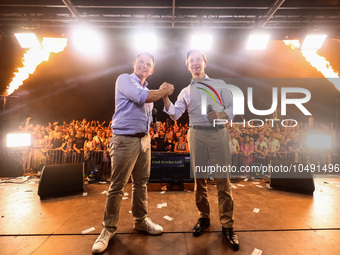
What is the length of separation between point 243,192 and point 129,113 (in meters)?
4.01

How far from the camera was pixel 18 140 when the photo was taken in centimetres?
692

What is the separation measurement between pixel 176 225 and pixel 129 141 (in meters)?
1.62

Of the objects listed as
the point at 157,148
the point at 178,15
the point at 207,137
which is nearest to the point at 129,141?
the point at 207,137

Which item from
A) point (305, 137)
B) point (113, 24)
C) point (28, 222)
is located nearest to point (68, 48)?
point (113, 24)

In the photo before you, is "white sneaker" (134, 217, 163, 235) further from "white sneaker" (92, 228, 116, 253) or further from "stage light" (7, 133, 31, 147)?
"stage light" (7, 133, 31, 147)

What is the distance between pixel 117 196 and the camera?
2258 millimetres

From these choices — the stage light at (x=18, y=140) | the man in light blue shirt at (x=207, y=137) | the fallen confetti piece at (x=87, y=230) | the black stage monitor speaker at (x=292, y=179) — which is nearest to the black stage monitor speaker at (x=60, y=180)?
the fallen confetti piece at (x=87, y=230)

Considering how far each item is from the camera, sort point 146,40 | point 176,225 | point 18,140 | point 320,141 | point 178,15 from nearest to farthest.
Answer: point 176,225, point 178,15, point 146,40, point 18,140, point 320,141

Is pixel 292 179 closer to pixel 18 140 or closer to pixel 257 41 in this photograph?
pixel 257 41

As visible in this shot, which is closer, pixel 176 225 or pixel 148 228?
pixel 148 228

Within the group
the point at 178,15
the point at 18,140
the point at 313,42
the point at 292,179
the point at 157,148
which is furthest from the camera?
the point at 157,148

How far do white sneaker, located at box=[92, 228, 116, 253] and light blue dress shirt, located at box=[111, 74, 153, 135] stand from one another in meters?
1.28

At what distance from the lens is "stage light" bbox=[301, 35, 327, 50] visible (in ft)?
19.2

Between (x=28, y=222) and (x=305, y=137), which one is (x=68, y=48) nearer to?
(x=28, y=222)
